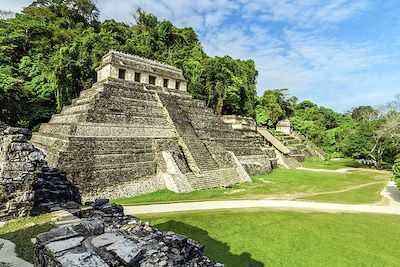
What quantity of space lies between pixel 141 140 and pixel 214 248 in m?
12.3

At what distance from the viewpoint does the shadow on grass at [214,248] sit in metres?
8.82

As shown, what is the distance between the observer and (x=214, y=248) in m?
9.78

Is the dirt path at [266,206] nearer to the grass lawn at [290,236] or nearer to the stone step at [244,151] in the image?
the grass lawn at [290,236]

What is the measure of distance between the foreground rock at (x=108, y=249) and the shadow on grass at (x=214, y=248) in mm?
3446

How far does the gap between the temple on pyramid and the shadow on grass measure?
255 inches

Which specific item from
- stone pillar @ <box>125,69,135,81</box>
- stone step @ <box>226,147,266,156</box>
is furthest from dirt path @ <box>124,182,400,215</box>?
stone pillar @ <box>125,69,135,81</box>

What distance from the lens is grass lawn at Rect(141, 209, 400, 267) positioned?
9227 millimetres

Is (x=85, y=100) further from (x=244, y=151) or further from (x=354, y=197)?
(x=354, y=197)

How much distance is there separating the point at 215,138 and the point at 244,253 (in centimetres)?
1778

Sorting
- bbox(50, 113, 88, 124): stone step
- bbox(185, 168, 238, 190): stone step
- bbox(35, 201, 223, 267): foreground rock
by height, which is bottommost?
bbox(185, 168, 238, 190): stone step

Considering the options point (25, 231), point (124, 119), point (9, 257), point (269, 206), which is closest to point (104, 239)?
point (9, 257)

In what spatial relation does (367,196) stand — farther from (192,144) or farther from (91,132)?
(91,132)

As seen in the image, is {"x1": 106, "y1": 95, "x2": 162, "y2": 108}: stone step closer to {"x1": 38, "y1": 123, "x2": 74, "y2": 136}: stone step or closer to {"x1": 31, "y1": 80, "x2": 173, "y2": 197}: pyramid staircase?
{"x1": 31, "y1": 80, "x2": 173, "y2": 197}: pyramid staircase

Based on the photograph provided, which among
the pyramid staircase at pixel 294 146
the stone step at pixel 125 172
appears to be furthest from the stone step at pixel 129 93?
the pyramid staircase at pixel 294 146
